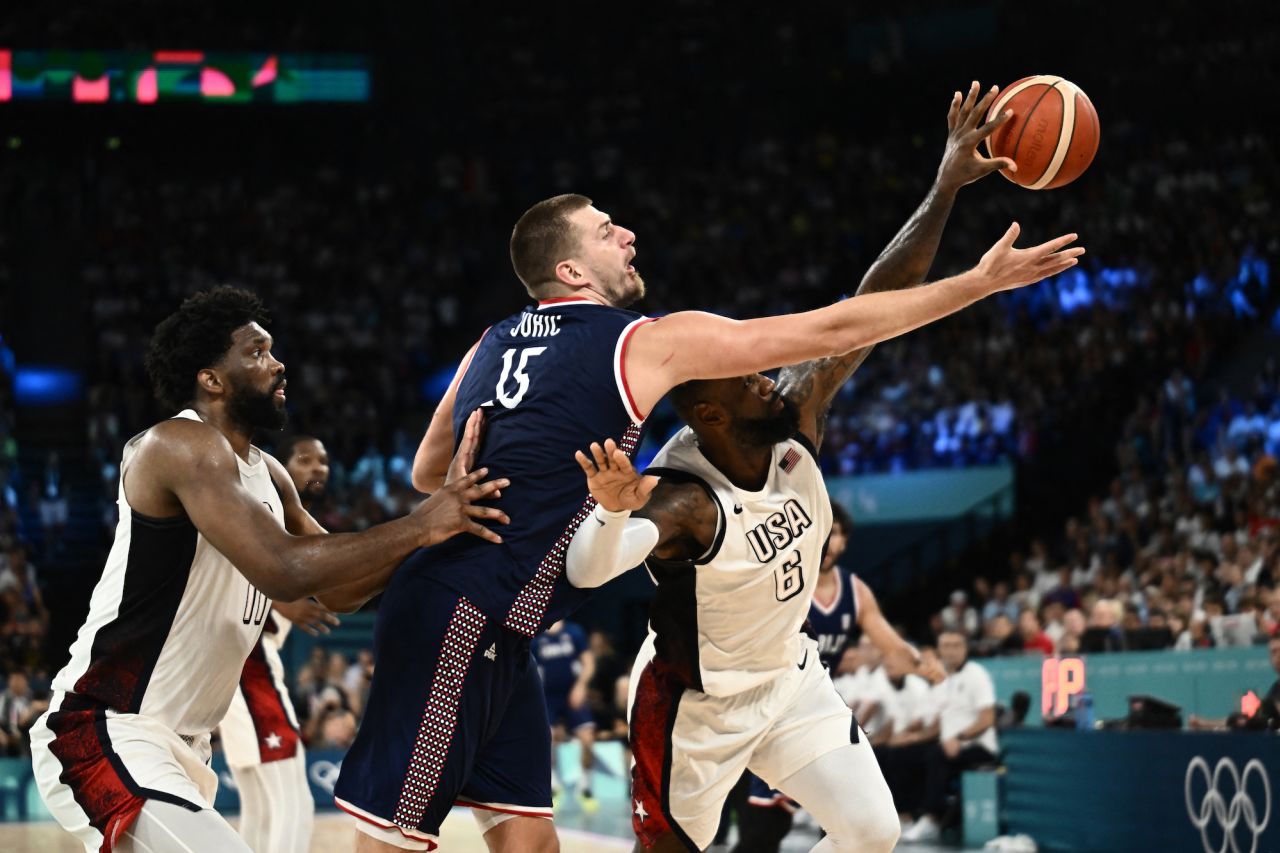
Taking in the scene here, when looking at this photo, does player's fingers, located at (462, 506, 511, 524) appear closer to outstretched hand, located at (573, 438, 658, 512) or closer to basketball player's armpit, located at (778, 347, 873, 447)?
outstretched hand, located at (573, 438, 658, 512)

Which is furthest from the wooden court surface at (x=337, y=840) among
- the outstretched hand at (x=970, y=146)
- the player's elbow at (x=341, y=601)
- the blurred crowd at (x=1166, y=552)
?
the outstretched hand at (x=970, y=146)

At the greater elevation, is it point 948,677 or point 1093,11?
point 1093,11

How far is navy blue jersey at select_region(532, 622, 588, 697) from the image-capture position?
49.8ft

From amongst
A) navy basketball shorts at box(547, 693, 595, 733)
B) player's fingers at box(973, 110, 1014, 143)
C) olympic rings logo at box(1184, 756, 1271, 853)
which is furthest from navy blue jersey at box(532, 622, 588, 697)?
player's fingers at box(973, 110, 1014, 143)

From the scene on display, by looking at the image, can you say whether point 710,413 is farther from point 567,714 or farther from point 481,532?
point 567,714

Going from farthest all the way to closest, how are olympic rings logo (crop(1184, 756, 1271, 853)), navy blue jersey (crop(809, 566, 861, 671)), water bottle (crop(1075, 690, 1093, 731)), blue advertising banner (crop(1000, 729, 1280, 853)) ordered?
water bottle (crop(1075, 690, 1093, 731)) → navy blue jersey (crop(809, 566, 861, 671)) → blue advertising banner (crop(1000, 729, 1280, 853)) → olympic rings logo (crop(1184, 756, 1271, 853))

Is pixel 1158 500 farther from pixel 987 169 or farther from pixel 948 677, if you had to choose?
pixel 987 169

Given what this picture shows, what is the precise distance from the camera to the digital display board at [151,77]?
26047 millimetres

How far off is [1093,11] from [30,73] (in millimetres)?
17200

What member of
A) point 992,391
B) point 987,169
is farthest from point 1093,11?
point 987,169

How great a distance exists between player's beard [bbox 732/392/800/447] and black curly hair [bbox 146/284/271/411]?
170cm

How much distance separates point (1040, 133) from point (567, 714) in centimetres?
1115

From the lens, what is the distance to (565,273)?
454cm

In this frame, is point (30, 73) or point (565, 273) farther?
point (30, 73)
